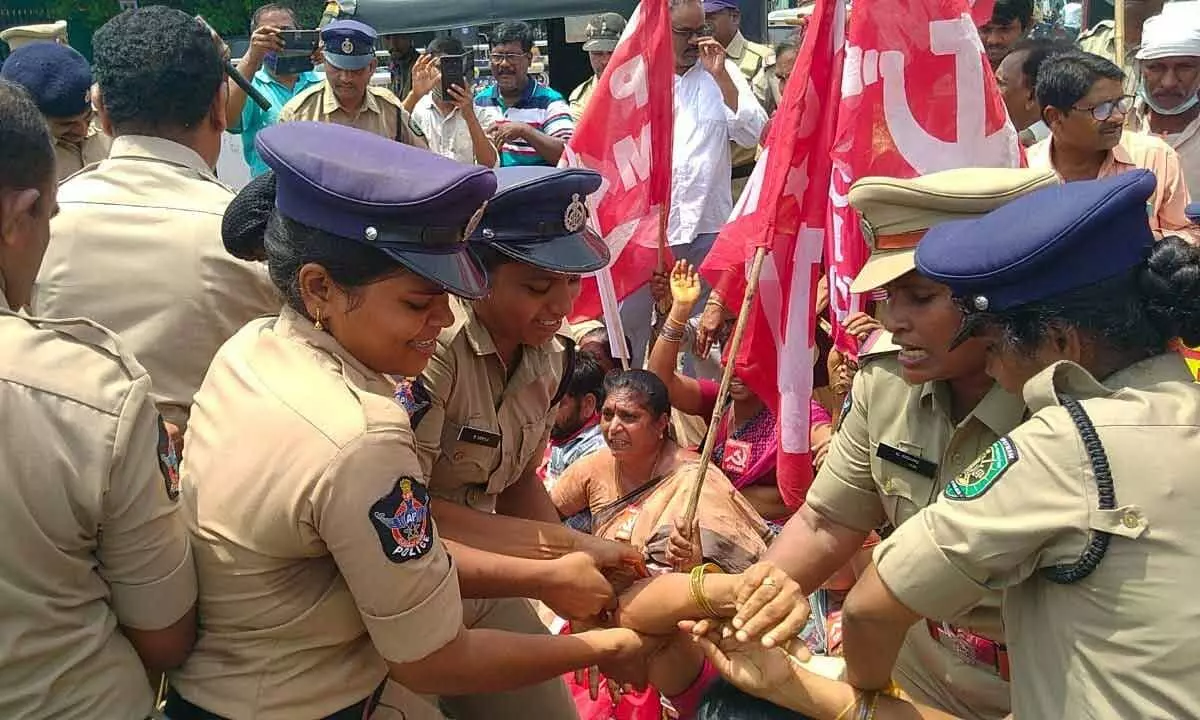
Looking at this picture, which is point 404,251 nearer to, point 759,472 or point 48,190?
point 48,190

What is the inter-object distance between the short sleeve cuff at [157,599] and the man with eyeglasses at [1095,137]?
3614mm

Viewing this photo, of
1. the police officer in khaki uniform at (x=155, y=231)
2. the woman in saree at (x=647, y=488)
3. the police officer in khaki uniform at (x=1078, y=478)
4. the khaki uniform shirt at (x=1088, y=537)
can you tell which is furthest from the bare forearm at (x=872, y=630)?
the police officer in khaki uniform at (x=155, y=231)

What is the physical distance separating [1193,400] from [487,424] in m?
1.45

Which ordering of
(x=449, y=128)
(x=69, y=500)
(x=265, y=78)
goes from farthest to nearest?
(x=449, y=128) < (x=265, y=78) < (x=69, y=500)

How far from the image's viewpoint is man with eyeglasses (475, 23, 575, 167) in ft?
22.6

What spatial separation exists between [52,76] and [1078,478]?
3509 millimetres

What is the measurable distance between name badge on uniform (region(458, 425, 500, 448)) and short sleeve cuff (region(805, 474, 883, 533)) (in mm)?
809

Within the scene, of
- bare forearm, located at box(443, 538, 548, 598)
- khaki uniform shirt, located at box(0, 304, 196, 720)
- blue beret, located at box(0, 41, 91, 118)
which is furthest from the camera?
blue beret, located at box(0, 41, 91, 118)

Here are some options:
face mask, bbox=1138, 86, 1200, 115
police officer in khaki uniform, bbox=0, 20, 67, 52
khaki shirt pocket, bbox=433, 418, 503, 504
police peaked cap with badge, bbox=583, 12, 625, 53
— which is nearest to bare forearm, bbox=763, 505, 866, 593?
khaki shirt pocket, bbox=433, 418, 503, 504

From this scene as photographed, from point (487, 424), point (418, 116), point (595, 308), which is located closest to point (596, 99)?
point (595, 308)

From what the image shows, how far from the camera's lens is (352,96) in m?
6.04

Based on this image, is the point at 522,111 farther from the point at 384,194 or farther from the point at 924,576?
the point at 924,576

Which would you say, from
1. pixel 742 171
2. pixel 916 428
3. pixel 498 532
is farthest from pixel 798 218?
pixel 742 171

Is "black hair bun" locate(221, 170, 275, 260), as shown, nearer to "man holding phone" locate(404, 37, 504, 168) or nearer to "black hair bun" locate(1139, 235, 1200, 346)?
"black hair bun" locate(1139, 235, 1200, 346)
